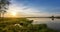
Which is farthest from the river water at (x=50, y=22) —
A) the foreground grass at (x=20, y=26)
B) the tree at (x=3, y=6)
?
the tree at (x=3, y=6)

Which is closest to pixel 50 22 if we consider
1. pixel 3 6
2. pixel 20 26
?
pixel 20 26

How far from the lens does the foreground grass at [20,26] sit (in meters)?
2.05

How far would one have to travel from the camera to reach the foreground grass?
2.05 m

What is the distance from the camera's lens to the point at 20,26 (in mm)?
2102

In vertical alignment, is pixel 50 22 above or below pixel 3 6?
below

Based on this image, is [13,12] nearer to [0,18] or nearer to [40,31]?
[0,18]

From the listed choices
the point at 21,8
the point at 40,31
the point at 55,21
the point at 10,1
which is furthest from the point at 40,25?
the point at 10,1

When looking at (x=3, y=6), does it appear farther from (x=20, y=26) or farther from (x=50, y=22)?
(x=50, y=22)

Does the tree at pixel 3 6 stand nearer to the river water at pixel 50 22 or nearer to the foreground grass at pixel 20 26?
the foreground grass at pixel 20 26

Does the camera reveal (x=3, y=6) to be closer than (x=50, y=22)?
No

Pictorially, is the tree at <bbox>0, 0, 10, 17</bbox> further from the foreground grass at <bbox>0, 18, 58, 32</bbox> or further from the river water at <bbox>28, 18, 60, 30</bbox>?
the river water at <bbox>28, 18, 60, 30</bbox>

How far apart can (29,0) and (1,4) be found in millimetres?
489

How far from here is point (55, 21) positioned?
2033 millimetres

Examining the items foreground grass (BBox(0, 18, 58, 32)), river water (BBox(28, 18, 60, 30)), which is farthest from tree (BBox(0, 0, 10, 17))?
river water (BBox(28, 18, 60, 30))
